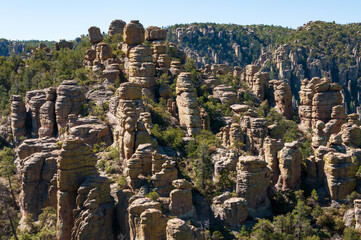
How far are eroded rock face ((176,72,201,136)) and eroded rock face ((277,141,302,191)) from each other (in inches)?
625

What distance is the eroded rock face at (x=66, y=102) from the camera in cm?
6203

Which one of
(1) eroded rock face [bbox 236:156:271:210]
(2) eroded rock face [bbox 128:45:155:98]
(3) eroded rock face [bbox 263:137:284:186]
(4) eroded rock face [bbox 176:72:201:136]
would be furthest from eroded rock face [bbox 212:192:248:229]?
(2) eroded rock face [bbox 128:45:155:98]

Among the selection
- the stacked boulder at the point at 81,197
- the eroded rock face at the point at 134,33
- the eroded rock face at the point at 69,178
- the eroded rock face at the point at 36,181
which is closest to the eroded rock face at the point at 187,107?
the eroded rock face at the point at 134,33

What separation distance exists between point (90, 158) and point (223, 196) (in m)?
14.4

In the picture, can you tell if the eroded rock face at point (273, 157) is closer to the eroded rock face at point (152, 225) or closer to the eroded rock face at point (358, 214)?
the eroded rock face at point (358, 214)

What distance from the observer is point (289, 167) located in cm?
4650

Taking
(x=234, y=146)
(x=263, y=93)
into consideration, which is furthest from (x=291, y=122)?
(x=234, y=146)

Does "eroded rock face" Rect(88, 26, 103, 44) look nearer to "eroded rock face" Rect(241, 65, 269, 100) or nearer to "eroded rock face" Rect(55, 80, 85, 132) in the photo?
"eroded rock face" Rect(55, 80, 85, 132)

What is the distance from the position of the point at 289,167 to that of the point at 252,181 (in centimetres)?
527

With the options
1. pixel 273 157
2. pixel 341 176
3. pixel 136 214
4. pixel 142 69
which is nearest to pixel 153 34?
pixel 142 69

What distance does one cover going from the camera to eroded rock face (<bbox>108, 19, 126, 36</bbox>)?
9288cm

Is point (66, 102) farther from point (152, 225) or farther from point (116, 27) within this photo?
point (116, 27)

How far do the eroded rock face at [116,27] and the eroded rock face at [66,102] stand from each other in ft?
107

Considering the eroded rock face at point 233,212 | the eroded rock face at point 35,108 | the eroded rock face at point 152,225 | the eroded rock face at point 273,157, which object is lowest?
the eroded rock face at point 233,212
